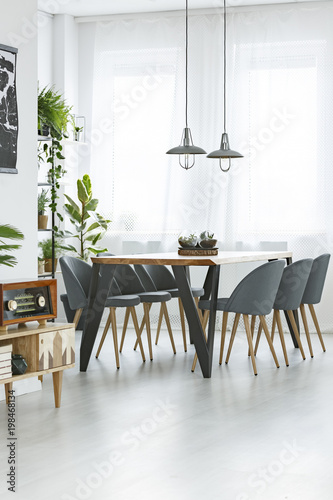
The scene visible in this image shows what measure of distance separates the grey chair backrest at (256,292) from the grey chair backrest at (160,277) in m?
1.39

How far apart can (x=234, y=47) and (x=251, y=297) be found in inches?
128

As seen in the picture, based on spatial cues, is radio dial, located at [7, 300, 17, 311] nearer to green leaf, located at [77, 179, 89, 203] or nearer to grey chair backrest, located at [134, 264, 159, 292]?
grey chair backrest, located at [134, 264, 159, 292]

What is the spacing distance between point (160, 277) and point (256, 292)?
5.12 feet

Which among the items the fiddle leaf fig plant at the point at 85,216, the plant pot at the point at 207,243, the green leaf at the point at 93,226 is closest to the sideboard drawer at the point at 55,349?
the plant pot at the point at 207,243

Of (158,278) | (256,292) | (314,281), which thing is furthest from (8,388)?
(314,281)

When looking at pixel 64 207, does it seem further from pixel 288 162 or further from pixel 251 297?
pixel 251 297

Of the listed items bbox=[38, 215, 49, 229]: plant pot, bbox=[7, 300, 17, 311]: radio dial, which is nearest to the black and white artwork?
bbox=[7, 300, 17, 311]: radio dial

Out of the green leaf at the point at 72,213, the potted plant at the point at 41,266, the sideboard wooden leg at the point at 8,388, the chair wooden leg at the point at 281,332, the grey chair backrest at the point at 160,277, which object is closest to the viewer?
the sideboard wooden leg at the point at 8,388

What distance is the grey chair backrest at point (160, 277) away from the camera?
6680mm

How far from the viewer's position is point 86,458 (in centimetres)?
334

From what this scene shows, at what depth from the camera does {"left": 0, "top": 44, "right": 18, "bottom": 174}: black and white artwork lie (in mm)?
4508

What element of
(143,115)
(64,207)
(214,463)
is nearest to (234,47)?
(143,115)

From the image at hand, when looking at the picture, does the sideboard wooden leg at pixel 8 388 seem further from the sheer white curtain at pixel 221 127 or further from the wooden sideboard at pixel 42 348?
the sheer white curtain at pixel 221 127

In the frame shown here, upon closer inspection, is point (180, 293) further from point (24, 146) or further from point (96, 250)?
point (96, 250)
